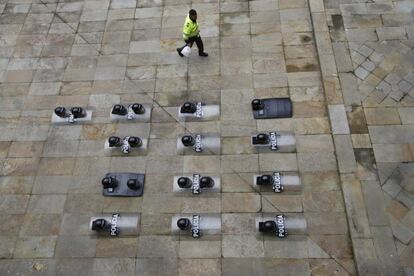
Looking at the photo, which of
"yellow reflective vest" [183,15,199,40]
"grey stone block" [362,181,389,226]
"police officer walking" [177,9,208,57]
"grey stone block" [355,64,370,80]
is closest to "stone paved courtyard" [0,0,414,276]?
"grey stone block" [362,181,389,226]

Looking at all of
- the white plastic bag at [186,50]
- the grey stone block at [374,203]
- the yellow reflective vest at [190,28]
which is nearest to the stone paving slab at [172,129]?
the grey stone block at [374,203]

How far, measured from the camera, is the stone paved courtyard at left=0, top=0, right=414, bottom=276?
38.9ft

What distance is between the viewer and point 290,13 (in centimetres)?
1638

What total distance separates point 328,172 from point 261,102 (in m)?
3.25

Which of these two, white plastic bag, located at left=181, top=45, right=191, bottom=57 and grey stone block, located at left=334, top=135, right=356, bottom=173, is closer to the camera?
grey stone block, located at left=334, top=135, right=356, bottom=173

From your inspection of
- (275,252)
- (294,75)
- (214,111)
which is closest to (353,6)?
(294,75)

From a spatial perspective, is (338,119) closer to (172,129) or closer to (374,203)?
(374,203)

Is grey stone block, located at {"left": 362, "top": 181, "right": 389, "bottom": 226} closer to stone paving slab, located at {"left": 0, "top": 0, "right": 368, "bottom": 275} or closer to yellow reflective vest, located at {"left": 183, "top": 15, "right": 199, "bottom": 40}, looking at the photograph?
stone paving slab, located at {"left": 0, "top": 0, "right": 368, "bottom": 275}

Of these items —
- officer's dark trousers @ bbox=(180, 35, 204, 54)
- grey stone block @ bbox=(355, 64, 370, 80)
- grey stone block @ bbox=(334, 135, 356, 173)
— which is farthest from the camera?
officer's dark trousers @ bbox=(180, 35, 204, 54)

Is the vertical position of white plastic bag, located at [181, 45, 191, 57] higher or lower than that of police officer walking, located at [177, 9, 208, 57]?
lower

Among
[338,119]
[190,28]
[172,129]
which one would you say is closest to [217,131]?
[172,129]

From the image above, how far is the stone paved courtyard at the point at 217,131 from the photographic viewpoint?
11.9 metres

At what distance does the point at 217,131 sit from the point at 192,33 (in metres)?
3.55

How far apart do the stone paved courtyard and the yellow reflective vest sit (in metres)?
1.36
